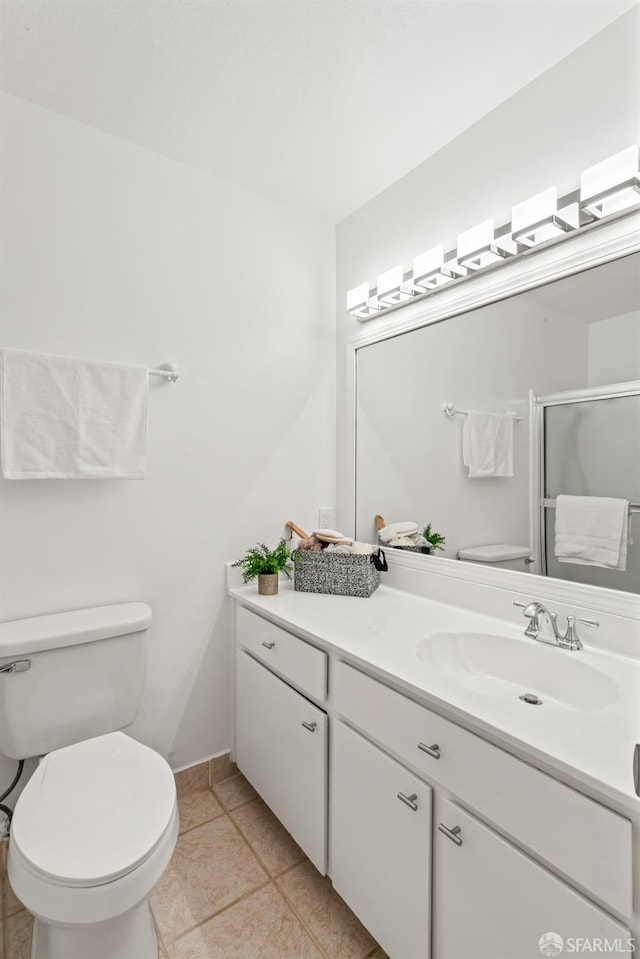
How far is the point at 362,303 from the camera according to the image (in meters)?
1.91

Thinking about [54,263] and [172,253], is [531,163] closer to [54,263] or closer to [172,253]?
[172,253]

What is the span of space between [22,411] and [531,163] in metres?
1.67

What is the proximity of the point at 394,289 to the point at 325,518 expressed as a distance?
3.32ft

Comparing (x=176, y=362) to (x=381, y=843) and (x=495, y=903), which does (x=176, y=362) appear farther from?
(x=495, y=903)

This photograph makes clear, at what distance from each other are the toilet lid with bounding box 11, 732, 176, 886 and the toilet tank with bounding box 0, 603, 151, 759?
0.12 metres

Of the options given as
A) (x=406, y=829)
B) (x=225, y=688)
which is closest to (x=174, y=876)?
(x=225, y=688)

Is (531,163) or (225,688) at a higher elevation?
(531,163)

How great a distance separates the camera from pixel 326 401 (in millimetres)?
2178

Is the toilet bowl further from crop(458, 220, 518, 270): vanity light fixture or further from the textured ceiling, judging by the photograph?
the textured ceiling

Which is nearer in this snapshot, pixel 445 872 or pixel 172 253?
→ pixel 445 872

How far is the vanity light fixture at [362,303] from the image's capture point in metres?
1.88

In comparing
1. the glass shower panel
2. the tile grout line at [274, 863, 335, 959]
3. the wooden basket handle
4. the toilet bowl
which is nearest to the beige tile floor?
the tile grout line at [274, 863, 335, 959]

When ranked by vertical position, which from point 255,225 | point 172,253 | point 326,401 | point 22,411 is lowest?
point 22,411

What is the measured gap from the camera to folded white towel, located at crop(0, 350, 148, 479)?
4.50 feet
